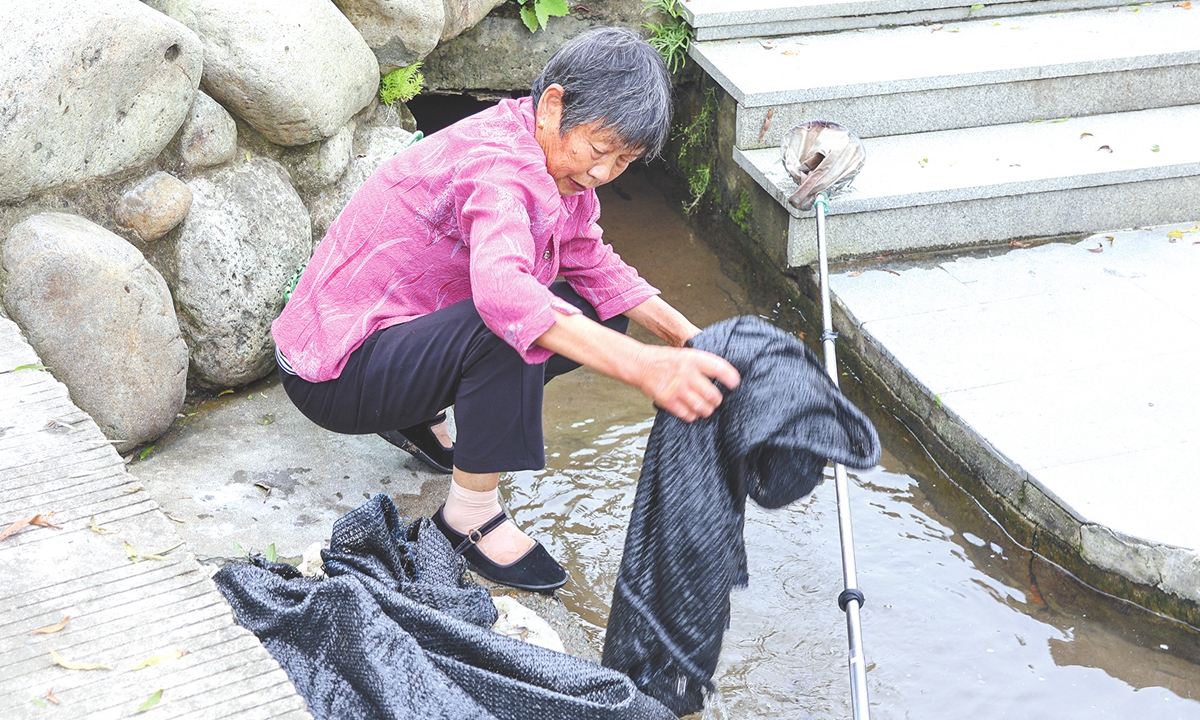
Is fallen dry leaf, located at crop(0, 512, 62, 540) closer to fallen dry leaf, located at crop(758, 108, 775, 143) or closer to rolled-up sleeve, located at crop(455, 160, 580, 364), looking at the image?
rolled-up sleeve, located at crop(455, 160, 580, 364)

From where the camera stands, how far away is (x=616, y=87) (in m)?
2.49

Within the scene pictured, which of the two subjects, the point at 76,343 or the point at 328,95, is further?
the point at 328,95

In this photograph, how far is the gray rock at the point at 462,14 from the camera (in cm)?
499

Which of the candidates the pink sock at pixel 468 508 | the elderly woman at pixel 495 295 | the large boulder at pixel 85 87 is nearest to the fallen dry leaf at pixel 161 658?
the elderly woman at pixel 495 295

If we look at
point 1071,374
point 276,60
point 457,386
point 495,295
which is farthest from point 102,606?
point 1071,374

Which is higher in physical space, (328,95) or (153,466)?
(328,95)

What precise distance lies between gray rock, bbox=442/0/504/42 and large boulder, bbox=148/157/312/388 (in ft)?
4.85

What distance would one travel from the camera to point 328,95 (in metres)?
4.02

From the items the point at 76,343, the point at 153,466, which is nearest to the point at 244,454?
the point at 153,466

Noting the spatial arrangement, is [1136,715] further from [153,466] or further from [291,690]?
[153,466]

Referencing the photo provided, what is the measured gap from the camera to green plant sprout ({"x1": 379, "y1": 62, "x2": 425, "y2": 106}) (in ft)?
15.2

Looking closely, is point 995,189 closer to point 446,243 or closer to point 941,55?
point 941,55

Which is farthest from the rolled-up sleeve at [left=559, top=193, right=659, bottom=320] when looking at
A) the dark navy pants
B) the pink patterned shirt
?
the dark navy pants

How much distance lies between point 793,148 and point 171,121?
2646 millimetres
